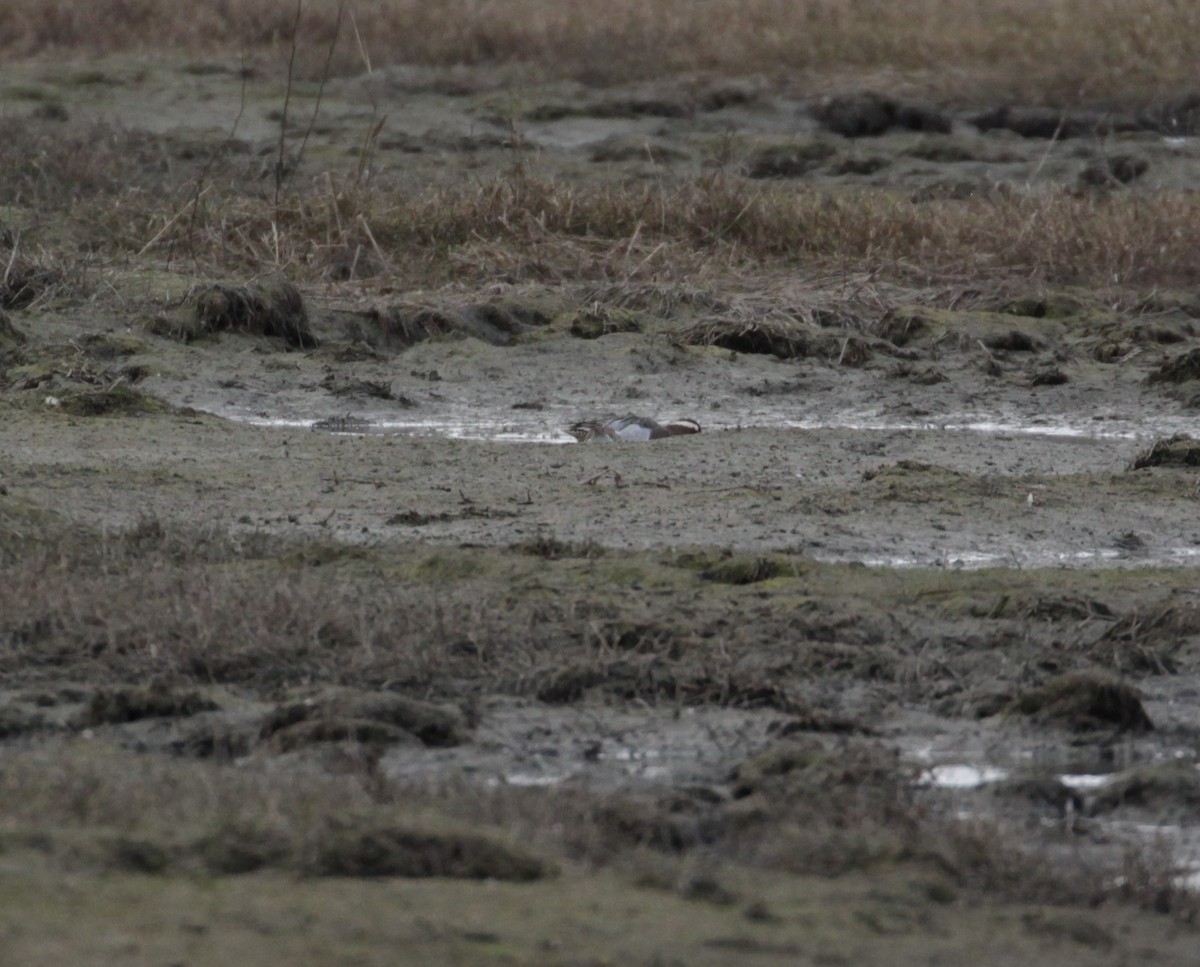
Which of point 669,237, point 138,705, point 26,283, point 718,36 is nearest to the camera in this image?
point 138,705

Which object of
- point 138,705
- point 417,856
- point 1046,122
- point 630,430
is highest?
point 1046,122

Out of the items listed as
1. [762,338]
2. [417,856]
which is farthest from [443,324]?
[417,856]

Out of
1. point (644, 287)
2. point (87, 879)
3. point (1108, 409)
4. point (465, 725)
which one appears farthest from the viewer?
point (644, 287)

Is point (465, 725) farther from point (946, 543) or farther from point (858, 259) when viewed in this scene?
point (858, 259)

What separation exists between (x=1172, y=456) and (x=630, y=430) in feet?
5.70

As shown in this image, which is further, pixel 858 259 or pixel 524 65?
pixel 524 65

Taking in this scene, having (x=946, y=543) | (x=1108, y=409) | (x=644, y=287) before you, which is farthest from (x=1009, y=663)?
(x=644, y=287)

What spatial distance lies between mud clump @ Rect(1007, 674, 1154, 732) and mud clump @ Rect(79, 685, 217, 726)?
1514 millimetres

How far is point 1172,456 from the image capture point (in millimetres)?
6641

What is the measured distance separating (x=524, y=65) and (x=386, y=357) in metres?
8.27

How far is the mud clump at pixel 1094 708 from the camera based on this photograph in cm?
386

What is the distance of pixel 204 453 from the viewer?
258 inches

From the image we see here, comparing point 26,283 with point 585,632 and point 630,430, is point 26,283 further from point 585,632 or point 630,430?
point 585,632

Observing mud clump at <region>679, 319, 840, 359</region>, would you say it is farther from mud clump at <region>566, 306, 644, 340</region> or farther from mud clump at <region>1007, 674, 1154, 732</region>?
mud clump at <region>1007, 674, 1154, 732</region>
